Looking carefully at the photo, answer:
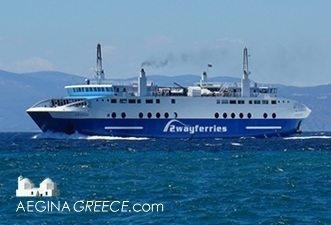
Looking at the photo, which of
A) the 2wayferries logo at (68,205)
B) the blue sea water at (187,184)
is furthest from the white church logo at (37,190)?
the blue sea water at (187,184)

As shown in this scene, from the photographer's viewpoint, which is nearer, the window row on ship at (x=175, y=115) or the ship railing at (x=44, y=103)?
the window row on ship at (x=175, y=115)

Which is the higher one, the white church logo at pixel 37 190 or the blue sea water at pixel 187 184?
the white church logo at pixel 37 190

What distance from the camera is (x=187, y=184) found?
48.9m

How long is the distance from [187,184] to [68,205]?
11.0m

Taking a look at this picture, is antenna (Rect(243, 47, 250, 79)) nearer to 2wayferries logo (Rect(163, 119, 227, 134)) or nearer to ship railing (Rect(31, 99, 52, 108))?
2wayferries logo (Rect(163, 119, 227, 134))

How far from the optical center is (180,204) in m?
40.3

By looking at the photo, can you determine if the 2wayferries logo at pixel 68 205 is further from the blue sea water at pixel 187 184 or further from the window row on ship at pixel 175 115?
the window row on ship at pixel 175 115

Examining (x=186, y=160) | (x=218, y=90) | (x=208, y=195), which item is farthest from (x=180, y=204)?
(x=218, y=90)

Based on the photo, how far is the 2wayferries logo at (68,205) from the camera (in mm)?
37656

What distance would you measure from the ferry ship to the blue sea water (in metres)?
37.2

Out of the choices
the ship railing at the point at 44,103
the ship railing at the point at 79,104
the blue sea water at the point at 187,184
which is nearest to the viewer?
the blue sea water at the point at 187,184

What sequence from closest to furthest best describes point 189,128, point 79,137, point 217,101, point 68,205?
point 68,205 < point 79,137 < point 189,128 < point 217,101

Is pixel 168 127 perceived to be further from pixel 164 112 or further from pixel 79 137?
pixel 79 137

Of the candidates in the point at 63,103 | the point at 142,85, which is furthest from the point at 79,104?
the point at 142,85
